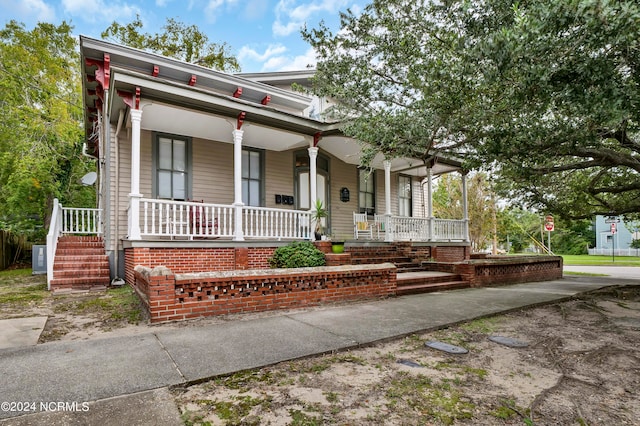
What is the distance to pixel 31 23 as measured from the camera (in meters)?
17.2

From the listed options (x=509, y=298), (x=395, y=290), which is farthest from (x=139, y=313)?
(x=509, y=298)

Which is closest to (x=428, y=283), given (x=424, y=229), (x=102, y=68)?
(x=424, y=229)

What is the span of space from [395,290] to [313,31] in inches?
308

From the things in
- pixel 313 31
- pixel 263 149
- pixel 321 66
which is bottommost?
pixel 263 149

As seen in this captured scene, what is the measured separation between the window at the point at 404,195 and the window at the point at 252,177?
6.20 metres

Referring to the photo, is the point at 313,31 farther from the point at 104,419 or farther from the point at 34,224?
the point at 34,224

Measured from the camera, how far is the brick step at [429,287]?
692 centimetres

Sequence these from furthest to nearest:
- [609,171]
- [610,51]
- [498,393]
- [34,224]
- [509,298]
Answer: [34,224] → [609,171] → [509,298] → [610,51] → [498,393]

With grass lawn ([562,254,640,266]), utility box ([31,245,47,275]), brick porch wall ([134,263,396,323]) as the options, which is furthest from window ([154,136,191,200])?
grass lawn ([562,254,640,266])

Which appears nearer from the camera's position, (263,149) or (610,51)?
(610,51)

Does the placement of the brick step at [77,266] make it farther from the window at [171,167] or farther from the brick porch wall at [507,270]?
the brick porch wall at [507,270]

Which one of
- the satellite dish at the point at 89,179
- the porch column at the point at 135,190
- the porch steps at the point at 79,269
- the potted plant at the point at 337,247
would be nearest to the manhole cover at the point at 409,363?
the potted plant at the point at 337,247

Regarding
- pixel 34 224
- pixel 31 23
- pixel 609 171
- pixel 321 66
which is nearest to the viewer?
pixel 609 171

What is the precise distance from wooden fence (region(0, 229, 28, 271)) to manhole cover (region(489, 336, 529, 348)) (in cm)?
1585
